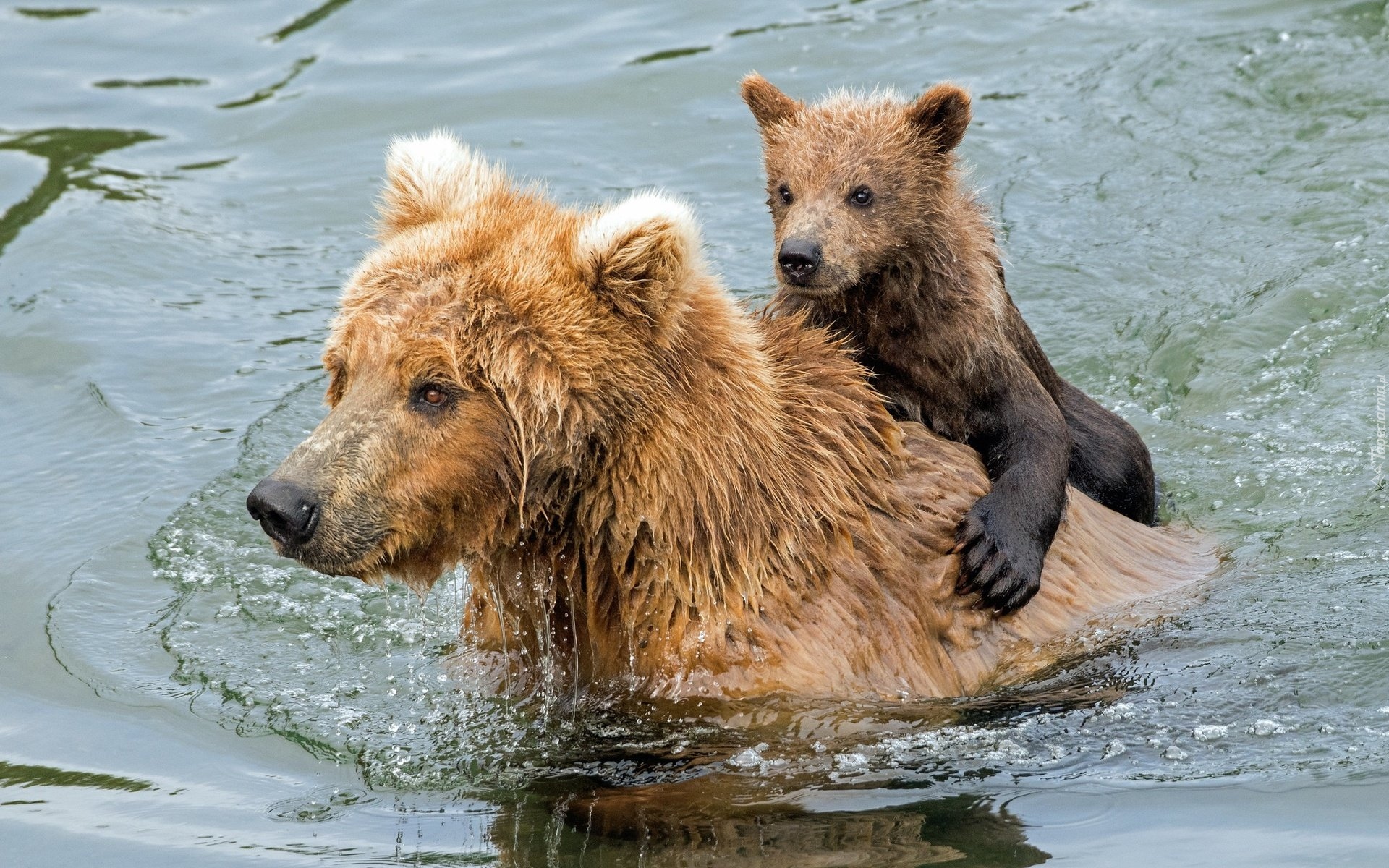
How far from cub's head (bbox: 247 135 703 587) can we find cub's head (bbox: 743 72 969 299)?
1373 millimetres

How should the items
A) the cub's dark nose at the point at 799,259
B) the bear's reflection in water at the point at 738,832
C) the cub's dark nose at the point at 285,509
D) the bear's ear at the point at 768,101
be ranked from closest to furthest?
the cub's dark nose at the point at 285,509
the bear's reflection in water at the point at 738,832
the cub's dark nose at the point at 799,259
the bear's ear at the point at 768,101

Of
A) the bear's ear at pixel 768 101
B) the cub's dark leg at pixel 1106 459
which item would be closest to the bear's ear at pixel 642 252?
the bear's ear at pixel 768 101

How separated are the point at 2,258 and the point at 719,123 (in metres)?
5.39

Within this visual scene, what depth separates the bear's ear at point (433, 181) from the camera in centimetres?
632

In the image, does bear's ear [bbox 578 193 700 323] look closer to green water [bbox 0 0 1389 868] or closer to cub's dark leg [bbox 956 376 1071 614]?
green water [bbox 0 0 1389 868]

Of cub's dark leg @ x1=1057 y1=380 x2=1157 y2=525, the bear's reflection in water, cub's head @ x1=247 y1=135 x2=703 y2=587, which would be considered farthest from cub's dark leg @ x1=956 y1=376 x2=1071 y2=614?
cub's head @ x1=247 y1=135 x2=703 y2=587

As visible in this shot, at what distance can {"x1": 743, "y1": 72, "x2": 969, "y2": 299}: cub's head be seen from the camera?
23.7 ft

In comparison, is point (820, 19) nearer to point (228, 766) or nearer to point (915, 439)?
point (915, 439)

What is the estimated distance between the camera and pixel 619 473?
596 cm

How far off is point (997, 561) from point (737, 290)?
4956 mm

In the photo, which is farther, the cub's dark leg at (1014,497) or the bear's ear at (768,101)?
the bear's ear at (768,101)

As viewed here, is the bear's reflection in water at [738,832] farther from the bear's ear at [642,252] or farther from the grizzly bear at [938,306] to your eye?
the bear's ear at [642,252]

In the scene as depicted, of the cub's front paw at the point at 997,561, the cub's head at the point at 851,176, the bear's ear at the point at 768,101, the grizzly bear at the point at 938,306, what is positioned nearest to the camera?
the cub's front paw at the point at 997,561

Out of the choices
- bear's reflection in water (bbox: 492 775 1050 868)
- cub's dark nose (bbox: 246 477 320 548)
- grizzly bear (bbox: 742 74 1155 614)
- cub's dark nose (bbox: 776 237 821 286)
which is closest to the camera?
cub's dark nose (bbox: 246 477 320 548)
